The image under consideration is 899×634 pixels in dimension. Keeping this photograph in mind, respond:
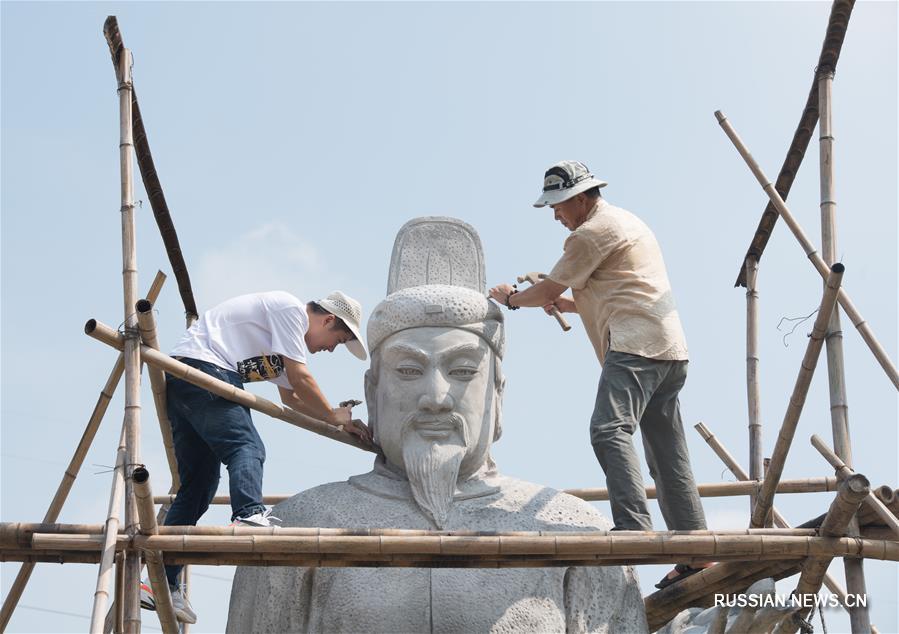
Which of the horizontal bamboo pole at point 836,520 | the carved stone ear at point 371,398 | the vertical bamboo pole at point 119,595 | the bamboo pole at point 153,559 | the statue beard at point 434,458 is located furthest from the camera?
the carved stone ear at point 371,398

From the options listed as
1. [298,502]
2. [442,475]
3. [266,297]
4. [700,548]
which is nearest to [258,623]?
[298,502]

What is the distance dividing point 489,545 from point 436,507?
1316mm

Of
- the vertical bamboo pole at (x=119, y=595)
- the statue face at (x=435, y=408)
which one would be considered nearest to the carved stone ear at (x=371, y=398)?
the statue face at (x=435, y=408)

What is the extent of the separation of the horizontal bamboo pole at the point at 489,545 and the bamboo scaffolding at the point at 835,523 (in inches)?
3.2

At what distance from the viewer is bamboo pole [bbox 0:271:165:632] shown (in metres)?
9.47

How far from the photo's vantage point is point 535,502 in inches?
385

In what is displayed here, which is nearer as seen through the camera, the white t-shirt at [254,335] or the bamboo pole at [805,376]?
the bamboo pole at [805,376]

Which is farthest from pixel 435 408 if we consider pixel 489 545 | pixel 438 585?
pixel 489 545

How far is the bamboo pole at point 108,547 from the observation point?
26.0 feet

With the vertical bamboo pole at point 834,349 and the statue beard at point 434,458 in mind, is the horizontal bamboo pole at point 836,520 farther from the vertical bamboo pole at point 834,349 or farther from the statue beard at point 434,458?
the statue beard at point 434,458

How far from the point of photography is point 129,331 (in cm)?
884

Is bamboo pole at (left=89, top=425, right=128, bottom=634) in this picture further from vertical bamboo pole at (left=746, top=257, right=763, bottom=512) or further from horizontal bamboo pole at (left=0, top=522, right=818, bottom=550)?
vertical bamboo pole at (left=746, top=257, right=763, bottom=512)

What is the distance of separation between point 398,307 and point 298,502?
1450 mm

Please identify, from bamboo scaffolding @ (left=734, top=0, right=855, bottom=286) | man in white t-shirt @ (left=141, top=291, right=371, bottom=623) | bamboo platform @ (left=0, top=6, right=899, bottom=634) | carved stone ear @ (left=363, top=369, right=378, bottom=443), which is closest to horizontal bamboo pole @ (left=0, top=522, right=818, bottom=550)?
bamboo platform @ (left=0, top=6, right=899, bottom=634)
